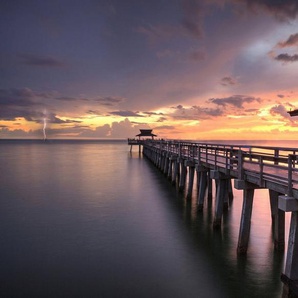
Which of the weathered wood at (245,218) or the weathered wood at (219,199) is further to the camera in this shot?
the weathered wood at (219,199)

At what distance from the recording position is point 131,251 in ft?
40.9

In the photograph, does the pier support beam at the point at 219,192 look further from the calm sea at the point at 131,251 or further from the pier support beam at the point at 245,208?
the pier support beam at the point at 245,208

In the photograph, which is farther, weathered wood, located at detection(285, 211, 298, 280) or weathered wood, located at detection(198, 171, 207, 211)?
weathered wood, located at detection(198, 171, 207, 211)

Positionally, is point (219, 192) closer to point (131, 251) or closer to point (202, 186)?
point (202, 186)

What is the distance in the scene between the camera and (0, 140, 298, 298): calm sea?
933cm

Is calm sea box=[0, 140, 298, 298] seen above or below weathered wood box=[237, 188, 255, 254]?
below

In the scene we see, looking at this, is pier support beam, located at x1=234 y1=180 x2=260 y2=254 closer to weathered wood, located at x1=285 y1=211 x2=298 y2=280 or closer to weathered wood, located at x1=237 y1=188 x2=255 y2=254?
weathered wood, located at x1=237 y1=188 x2=255 y2=254

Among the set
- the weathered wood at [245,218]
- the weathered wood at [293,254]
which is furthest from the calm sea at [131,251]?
the weathered wood at [293,254]

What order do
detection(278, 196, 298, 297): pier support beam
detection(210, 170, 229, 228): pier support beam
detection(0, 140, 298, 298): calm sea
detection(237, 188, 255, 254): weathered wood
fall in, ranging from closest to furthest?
detection(278, 196, 298, 297): pier support beam, detection(0, 140, 298, 298): calm sea, detection(237, 188, 255, 254): weathered wood, detection(210, 170, 229, 228): pier support beam

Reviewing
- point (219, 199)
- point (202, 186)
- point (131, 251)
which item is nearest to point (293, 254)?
point (219, 199)

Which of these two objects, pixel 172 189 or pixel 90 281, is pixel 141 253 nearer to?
pixel 90 281

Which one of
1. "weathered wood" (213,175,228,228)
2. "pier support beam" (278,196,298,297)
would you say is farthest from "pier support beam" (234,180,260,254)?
"weathered wood" (213,175,228,228)

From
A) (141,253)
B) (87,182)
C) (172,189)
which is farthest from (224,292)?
(87,182)

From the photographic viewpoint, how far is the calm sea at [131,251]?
30.6 feet
